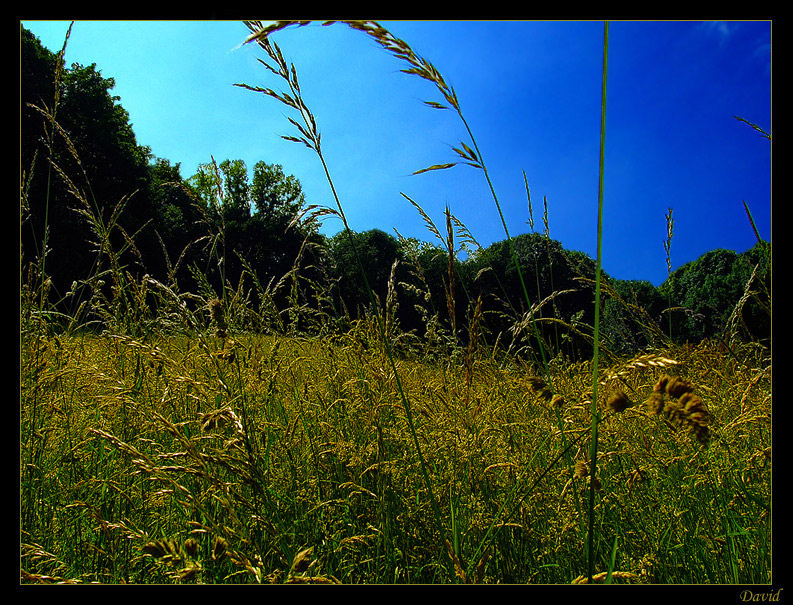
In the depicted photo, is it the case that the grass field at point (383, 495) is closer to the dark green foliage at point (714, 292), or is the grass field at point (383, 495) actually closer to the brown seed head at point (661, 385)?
the brown seed head at point (661, 385)

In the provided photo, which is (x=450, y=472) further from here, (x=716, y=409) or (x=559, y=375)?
(x=559, y=375)

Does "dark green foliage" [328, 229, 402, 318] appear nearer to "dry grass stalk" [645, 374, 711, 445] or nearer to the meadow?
the meadow

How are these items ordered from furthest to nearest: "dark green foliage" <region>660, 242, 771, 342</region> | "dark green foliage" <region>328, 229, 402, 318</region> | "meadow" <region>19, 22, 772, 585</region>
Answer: "dark green foliage" <region>328, 229, 402, 318</region> < "dark green foliage" <region>660, 242, 771, 342</region> < "meadow" <region>19, 22, 772, 585</region>

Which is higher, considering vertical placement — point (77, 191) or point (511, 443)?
Answer: point (77, 191)

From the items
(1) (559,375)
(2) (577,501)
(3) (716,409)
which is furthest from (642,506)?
(1) (559,375)

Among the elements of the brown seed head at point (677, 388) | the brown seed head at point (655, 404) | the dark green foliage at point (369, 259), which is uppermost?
the dark green foliage at point (369, 259)

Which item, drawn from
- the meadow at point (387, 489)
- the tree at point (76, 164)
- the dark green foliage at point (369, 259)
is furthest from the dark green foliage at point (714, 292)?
the tree at point (76, 164)

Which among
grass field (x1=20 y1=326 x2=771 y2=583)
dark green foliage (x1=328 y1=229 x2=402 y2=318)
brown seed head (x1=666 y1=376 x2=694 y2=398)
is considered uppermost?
dark green foliage (x1=328 y1=229 x2=402 y2=318)

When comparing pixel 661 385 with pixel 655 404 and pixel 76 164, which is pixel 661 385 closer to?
pixel 655 404

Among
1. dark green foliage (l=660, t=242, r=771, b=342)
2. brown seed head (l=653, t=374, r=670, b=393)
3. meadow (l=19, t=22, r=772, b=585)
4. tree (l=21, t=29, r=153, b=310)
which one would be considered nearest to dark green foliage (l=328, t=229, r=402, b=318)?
tree (l=21, t=29, r=153, b=310)

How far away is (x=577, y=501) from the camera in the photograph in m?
1.11

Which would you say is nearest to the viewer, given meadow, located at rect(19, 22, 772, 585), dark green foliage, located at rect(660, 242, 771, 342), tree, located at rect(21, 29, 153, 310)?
meadow, located at rect(19, 22, 772, 585)
